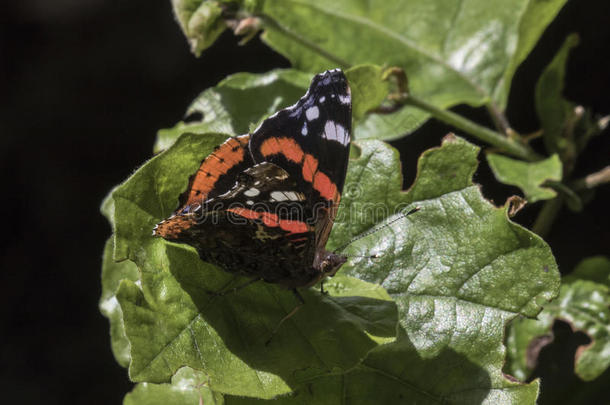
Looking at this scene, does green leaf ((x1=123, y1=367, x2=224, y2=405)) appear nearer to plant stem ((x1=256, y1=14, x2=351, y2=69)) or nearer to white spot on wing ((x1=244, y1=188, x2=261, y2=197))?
white spot on wing ((x1=244, y1=188, x2=261, y2=197))

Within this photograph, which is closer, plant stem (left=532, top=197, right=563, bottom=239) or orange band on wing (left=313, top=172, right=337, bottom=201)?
orange band on wing (left=313, top=172, right=337, bottom=201)

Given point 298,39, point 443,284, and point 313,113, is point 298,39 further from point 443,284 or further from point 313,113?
Result: point 443,284

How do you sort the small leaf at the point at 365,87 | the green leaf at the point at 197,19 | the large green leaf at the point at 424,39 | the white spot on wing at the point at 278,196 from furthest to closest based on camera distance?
1. the large green leaf at the point at 424,39
2. the green leaf at the point at 197,19
3. the small leaf at the point at 365,87
4. the white spot on wing at the point at 278,196

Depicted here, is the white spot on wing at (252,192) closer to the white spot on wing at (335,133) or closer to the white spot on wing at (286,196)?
the white spot on wing at (286,196)

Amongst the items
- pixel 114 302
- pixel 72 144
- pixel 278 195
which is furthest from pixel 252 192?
pixel 72 144

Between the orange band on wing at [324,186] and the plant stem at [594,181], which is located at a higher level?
the orange band on wing at [324,186]

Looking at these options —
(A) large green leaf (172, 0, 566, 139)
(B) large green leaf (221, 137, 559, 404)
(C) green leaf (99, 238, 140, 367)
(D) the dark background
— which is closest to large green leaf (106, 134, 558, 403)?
(B) large green leaf (221, 137, 559, 404)

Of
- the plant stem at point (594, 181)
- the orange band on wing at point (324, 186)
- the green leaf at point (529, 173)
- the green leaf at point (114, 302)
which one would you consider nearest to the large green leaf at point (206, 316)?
the orange band on wing at point (324, 186)
